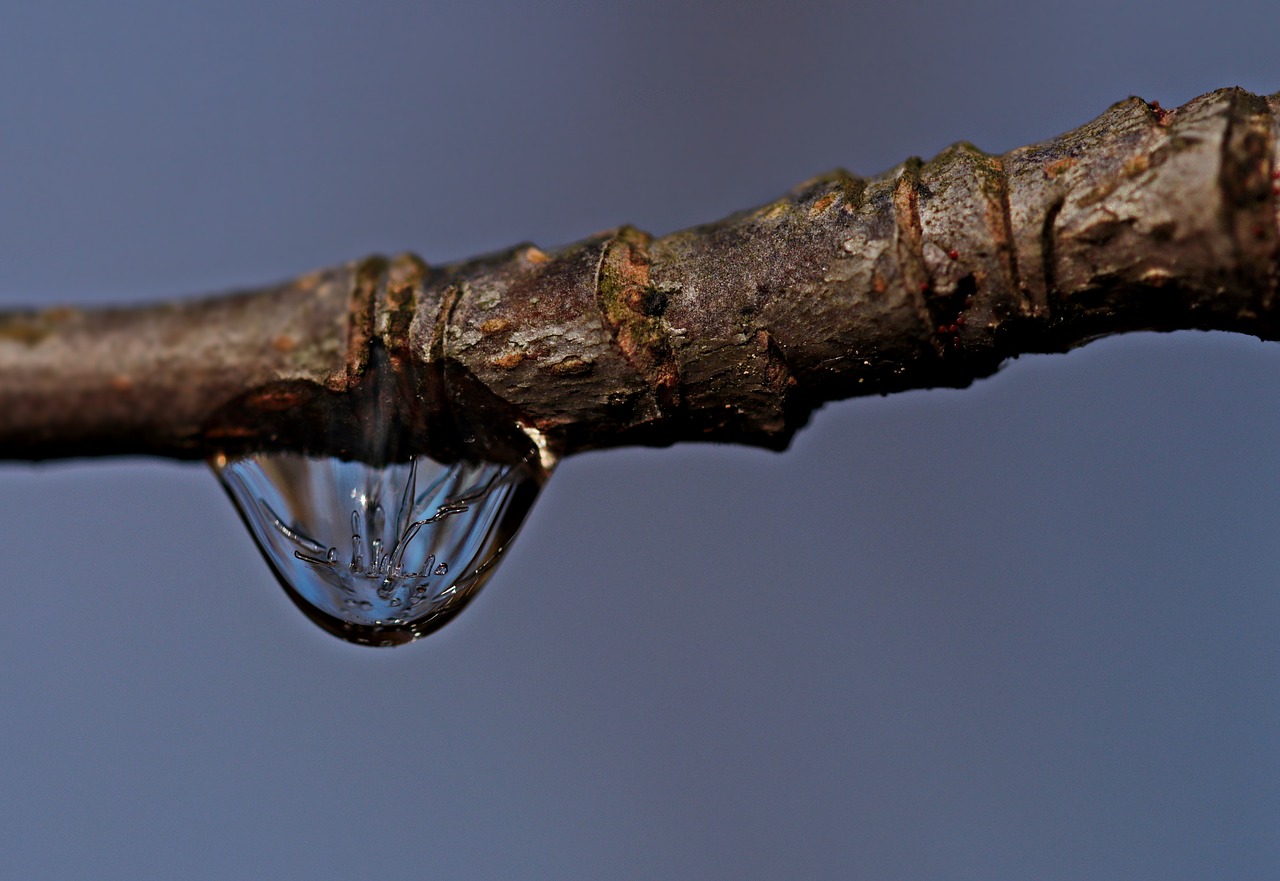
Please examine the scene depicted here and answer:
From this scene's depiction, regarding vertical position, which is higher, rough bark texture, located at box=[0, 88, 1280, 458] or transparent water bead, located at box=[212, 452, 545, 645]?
rough bark texture, located at box=[0, 88, 1280, 458]

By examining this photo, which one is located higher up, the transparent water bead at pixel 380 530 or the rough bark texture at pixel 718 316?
the rough bark texture at pixel 718 316

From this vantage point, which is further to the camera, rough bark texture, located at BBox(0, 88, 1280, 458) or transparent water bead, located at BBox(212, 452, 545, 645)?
transparent water bead, located at BBox(212, 452, 545, 645)

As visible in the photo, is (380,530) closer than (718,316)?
No

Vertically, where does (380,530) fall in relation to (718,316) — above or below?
below

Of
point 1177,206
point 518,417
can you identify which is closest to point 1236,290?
point 1177,206
